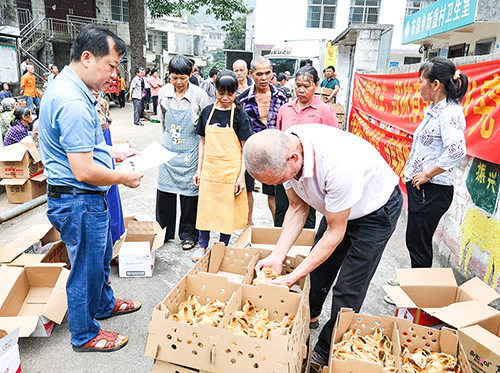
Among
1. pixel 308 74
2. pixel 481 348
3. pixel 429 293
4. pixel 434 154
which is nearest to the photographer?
pixel 481 348

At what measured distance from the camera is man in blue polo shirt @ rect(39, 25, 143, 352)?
186 centimetres

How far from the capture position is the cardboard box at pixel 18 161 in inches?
184

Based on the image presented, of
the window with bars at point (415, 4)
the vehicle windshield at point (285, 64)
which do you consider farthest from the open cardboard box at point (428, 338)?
the window with bars at point (415, 4)

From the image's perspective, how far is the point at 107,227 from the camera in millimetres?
2221

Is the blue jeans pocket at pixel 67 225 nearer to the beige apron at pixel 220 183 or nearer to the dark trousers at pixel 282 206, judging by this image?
the beige apron at pixel 220 183

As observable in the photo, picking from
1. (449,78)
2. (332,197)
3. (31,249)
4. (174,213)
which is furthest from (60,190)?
(449,78)

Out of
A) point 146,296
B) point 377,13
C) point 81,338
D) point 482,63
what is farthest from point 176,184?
point 377,13

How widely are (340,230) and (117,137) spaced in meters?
8.83

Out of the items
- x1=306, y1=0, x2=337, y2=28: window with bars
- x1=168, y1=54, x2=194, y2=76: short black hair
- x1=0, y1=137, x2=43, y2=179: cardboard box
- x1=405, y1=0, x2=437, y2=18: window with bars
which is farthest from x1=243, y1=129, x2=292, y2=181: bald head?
x1=405, y1=0, x2=437, y2=18: window with bars

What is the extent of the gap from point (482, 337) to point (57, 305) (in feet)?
8.22

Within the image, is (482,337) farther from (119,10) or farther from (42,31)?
(119,10)

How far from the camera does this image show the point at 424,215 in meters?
2.70

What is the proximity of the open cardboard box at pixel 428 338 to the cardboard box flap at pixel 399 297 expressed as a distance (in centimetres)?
48

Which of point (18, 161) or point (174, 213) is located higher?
point (18, 161)
